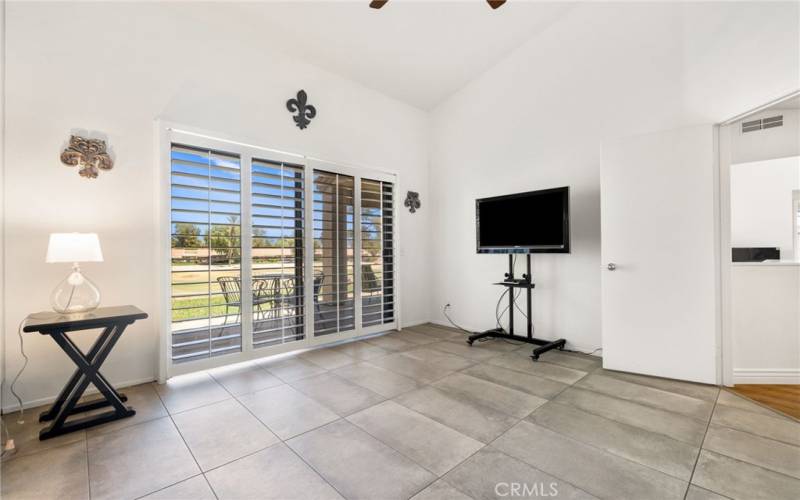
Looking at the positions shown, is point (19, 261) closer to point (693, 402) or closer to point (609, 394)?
point (609, 394)

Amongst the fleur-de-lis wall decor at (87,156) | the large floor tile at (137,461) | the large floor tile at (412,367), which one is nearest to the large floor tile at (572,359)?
the large floor tile at (412,367)

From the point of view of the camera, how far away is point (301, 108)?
387 centimetres

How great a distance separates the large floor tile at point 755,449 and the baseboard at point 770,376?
116cm

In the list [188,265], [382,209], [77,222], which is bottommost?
[188,265]

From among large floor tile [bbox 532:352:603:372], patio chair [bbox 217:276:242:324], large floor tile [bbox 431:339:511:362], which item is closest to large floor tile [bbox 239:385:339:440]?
patio chair [bbox 217:276:242:324]

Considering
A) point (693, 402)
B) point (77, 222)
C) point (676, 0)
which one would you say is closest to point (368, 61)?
point (676, 0)

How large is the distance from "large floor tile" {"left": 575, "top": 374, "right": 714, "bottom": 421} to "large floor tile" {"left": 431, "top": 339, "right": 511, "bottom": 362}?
0.98 m

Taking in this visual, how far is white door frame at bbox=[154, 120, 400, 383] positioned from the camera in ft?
9.69

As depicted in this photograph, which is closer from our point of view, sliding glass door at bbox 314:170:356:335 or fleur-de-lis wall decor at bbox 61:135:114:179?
fleur-de-lis wall decor at bbox 61:135:114:179

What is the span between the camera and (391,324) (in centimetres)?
481

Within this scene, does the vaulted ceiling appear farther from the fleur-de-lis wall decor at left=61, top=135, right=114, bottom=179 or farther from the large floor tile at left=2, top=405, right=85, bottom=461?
the large floor tile at left=2, top=405, right=85, bottom=461

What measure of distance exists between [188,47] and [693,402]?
5163 mm

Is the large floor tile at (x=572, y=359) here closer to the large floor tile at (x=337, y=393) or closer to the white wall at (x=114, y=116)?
the large floor tile at (x=337, y=393)

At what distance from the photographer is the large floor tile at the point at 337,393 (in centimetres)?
249
